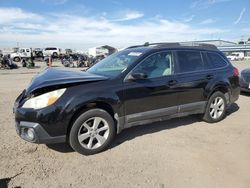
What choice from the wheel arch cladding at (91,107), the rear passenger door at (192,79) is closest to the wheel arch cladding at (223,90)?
the rear passenger door at (192,79)

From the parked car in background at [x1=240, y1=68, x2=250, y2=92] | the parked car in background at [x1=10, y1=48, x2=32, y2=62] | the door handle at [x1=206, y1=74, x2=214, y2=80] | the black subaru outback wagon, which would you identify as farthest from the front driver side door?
the parked car in background at [x1=10, y1=48, x2=32, y2=62]

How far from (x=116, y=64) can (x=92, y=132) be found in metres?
1.49

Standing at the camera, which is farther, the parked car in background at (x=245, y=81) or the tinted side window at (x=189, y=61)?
the parked car in background at (x=245, y=81)

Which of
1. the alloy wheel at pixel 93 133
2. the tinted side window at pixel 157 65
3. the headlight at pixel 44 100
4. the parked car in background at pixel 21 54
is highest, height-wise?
the parked car in background at pixel 21 54

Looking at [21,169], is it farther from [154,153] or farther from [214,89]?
[214,89]

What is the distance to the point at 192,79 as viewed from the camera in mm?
4941

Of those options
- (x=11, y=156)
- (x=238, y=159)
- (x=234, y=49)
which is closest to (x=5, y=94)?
(x=11, y=156)

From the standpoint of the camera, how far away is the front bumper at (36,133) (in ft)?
11.5

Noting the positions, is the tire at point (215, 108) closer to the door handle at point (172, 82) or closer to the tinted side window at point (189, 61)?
the tinted side window at point (189, 61)

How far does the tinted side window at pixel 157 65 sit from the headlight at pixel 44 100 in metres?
1.41

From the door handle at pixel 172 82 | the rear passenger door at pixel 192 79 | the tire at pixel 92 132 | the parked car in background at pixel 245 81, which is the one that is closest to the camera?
the tire at pixel 92 132

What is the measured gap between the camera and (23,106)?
3.61m

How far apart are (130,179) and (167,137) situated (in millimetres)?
1631

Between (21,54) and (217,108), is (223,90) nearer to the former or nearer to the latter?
(217,108)
